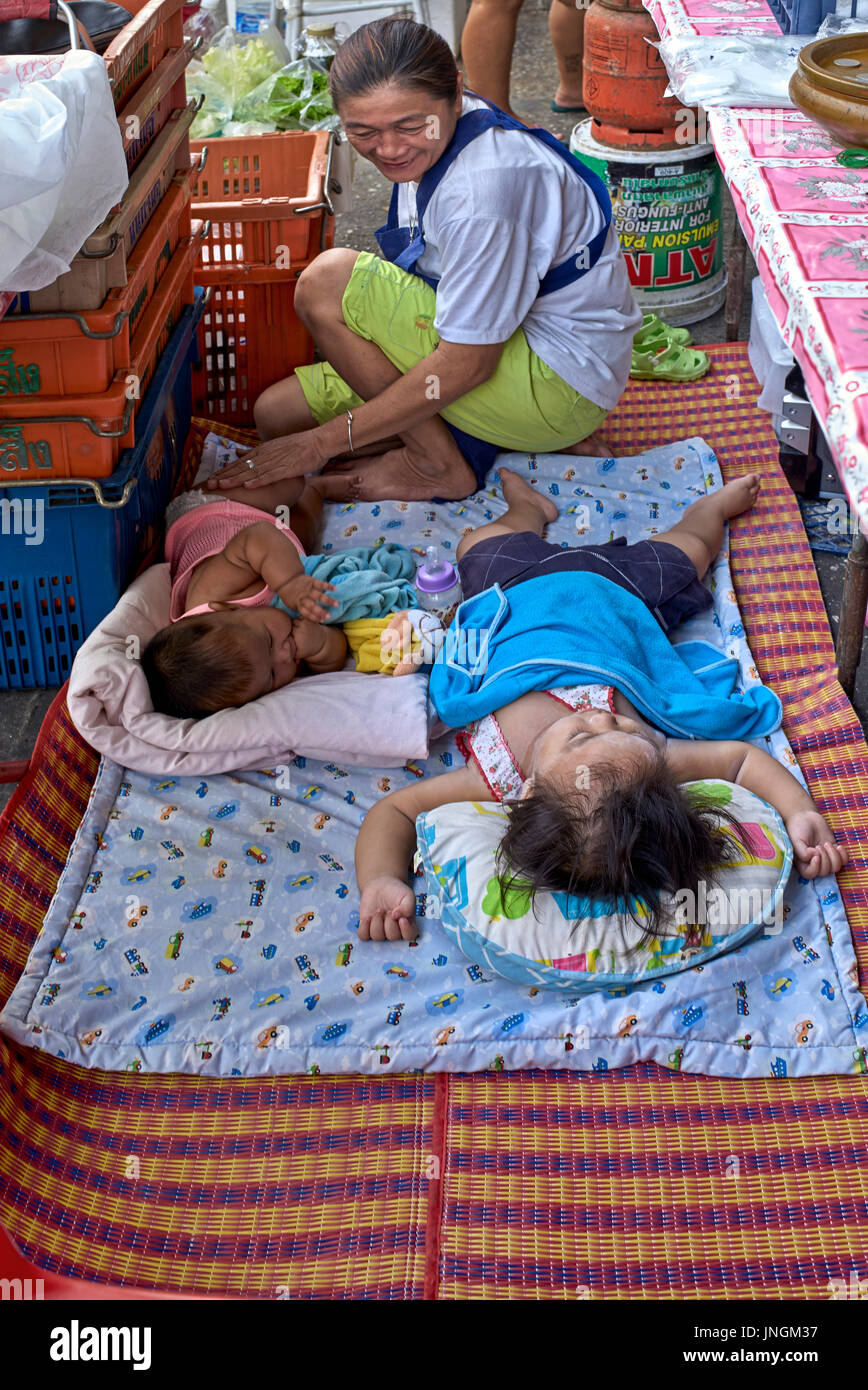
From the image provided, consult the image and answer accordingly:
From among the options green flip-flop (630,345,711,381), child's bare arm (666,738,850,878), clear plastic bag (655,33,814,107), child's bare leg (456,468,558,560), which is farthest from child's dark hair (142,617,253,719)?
green flip-flop (630,345,711,381)

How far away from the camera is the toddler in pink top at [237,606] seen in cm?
214

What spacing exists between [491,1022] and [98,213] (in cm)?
129

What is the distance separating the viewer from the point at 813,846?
1.90 meters

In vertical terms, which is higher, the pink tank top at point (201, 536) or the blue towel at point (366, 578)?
the pink tank top at point (201, 536)

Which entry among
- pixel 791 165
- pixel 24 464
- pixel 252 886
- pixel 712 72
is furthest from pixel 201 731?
pixel 712 72

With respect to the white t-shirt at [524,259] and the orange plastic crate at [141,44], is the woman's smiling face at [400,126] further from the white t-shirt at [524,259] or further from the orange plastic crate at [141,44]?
the orange plastic crate at [141,44]

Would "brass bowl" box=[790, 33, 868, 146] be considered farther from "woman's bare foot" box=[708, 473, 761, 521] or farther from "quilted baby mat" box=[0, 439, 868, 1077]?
"quilted baby mat" box=[0, 439, 868, 1077]

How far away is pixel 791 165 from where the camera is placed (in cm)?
207

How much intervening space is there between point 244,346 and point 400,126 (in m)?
0.94

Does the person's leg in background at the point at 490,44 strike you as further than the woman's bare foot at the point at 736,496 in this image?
Yes

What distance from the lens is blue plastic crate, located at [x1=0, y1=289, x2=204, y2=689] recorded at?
2176mm

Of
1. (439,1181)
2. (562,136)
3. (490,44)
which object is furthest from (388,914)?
(562,136)

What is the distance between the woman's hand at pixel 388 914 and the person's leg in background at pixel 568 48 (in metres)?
4.09

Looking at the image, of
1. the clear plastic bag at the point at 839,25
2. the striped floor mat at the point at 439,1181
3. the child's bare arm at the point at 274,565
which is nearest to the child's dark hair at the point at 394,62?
the clear plastic bag at the point at 839,25
